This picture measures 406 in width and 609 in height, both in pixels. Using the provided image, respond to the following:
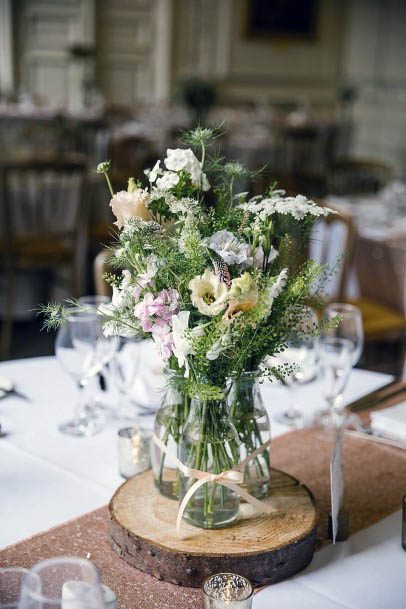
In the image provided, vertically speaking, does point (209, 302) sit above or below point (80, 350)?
above

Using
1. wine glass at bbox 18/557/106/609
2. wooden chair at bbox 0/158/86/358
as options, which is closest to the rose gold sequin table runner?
wine glass at bbox 18/557/106/609

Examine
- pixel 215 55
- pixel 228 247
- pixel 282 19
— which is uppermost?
pixel 282 19

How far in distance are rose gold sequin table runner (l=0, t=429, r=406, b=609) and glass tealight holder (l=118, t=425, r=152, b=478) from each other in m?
0.11

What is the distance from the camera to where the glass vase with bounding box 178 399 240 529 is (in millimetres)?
1004

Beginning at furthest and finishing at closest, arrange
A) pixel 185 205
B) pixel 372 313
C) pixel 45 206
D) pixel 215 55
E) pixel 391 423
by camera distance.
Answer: pixel 215 55
pixel 45 206
pixel 372 313
pixel 391 423
pixel 185 205

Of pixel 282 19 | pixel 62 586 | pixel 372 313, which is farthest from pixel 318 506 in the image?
pixel 282 19

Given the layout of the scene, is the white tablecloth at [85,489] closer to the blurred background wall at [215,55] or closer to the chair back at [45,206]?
the chair back at [45,206]

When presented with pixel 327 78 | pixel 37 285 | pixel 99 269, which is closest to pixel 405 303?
pixel 99 269

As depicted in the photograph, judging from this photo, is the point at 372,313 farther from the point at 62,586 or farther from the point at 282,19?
the point at 282,19

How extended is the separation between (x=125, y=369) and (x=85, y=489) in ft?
0.99

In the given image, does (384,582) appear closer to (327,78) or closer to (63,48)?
(63,48)

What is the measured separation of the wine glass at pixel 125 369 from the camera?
1.44 meters

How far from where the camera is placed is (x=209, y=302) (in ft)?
3.05

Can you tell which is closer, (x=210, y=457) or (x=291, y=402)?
(x=210, y=457)
